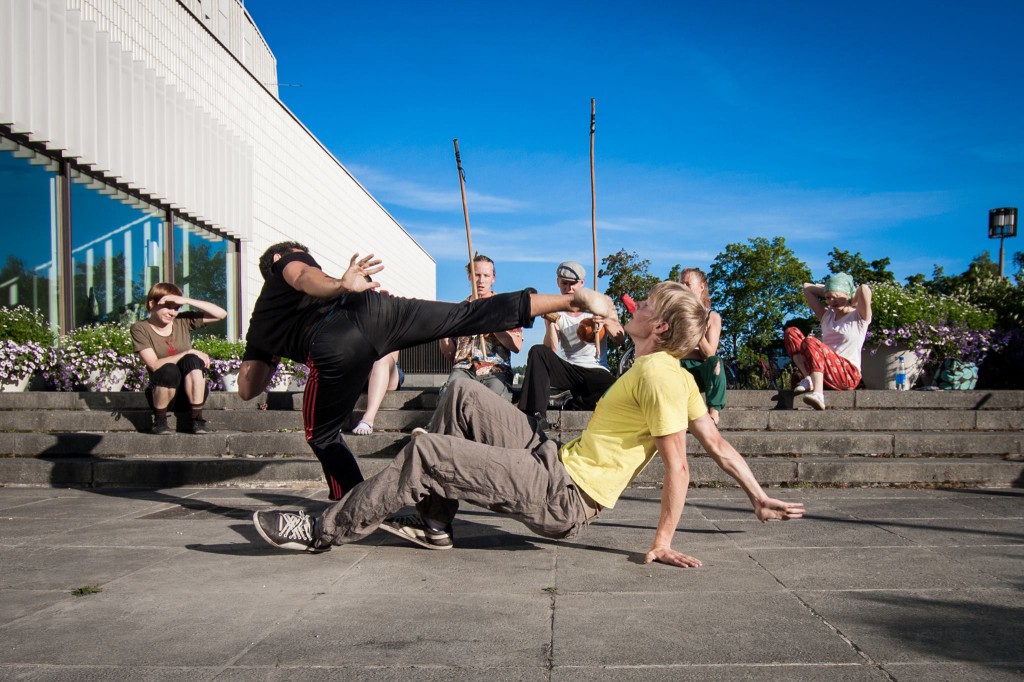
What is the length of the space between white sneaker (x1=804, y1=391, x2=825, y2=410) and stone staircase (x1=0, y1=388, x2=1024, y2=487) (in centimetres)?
9

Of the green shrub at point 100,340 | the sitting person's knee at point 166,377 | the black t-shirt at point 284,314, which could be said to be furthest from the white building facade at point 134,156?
the black t-shirt at point 284,314

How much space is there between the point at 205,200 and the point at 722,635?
1324 centimetres

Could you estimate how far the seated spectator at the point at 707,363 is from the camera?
691cm

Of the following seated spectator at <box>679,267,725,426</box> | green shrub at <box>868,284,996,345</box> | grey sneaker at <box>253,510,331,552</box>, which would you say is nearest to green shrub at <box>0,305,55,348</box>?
grey sneaker at <box>253,510,331,552</box>

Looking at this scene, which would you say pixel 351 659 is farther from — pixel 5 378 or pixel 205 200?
pixel 205 200

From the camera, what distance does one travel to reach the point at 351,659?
2346 millimetres

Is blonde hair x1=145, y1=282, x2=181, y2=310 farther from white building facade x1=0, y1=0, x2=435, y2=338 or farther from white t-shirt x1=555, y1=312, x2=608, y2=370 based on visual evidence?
white t-shirt x1=555, y1=312, x2=608, y2=370

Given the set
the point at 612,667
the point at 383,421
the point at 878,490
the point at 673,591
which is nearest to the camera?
the point at 612,667

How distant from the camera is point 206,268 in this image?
1430 centimetres

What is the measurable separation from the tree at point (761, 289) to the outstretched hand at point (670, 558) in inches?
934

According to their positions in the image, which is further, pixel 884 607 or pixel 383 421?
pixel 383 421

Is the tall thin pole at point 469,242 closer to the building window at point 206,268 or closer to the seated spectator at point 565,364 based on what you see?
the seated spectator at point 565,364

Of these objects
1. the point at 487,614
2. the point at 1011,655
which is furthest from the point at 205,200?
the point at 1011,655

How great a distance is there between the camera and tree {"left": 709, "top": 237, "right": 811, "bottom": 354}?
26556 mm
